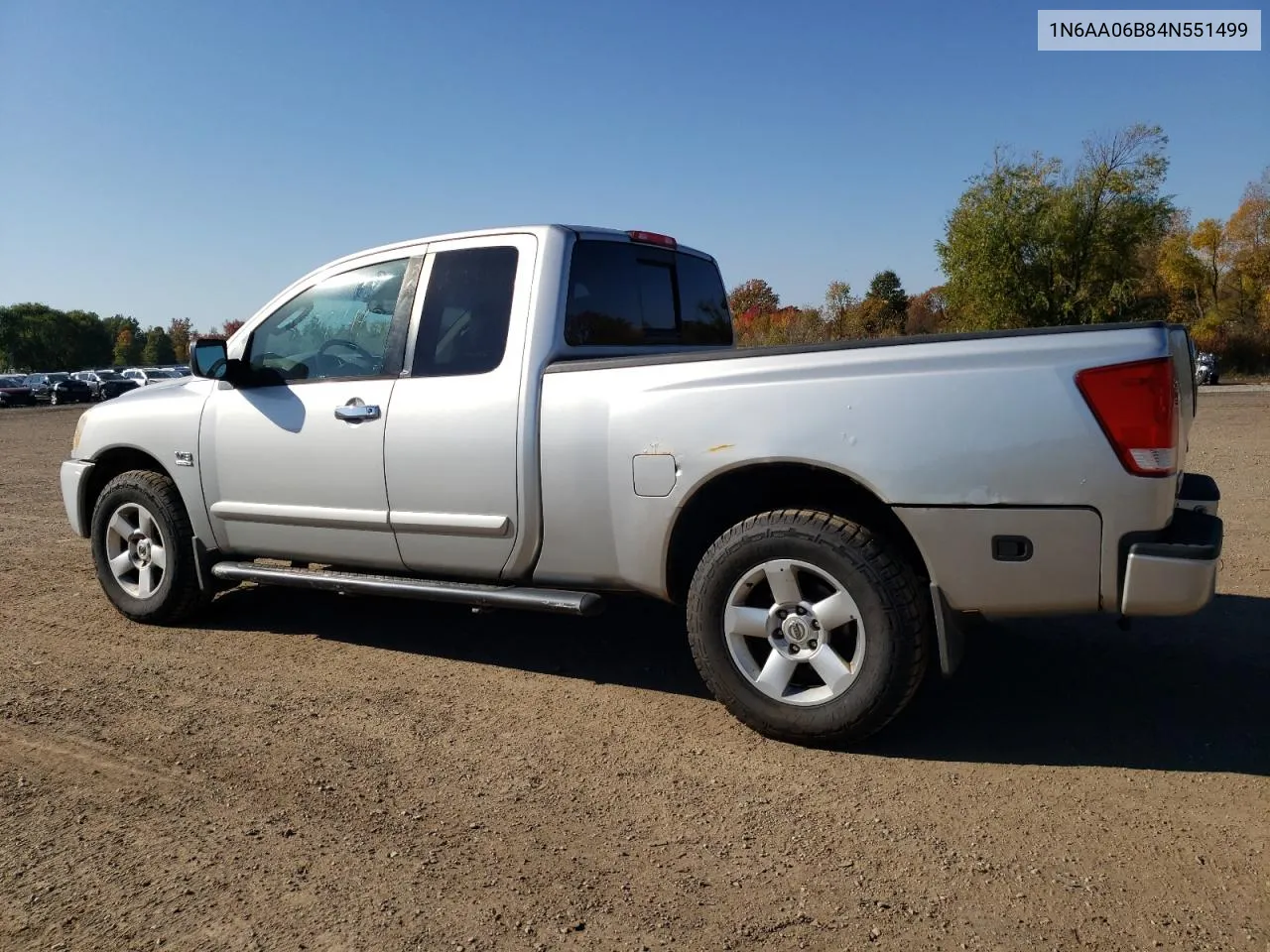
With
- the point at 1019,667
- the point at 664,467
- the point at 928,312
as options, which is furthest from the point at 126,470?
the point at 928,312

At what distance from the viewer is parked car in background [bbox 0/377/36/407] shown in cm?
4881

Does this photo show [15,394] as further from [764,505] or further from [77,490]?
[764,505]

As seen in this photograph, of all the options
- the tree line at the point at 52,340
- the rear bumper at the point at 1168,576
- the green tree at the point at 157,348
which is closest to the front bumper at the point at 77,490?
the rear bumper at the point at 1168,576

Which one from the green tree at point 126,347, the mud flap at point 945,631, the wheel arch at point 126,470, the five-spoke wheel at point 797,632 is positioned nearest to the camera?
the mud flap at point 945,631

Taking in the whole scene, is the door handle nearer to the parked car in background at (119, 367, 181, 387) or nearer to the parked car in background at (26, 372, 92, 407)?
the parked car in background at (119, 367, 181, 387)

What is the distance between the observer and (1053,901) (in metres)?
2.58

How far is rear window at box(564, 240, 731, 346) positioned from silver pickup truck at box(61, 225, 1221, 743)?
0.02 metres

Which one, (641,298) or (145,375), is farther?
(145,375)

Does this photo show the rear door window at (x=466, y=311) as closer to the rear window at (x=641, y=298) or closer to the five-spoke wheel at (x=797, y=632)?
the rear window at (x=641, y=298)

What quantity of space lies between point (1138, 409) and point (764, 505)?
142 centimetres

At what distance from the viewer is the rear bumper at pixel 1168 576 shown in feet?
10.0

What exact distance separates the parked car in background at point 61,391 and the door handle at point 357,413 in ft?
175

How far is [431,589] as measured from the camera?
4348 millimetres

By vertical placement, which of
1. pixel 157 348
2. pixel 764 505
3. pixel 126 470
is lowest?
pixel 764 505
